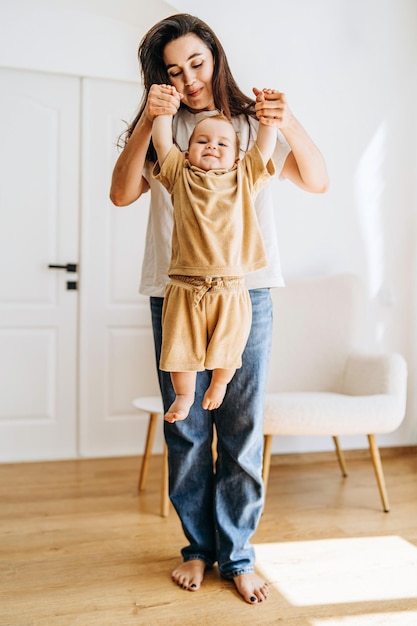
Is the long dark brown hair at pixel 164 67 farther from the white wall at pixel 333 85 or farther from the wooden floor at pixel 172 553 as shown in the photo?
the white wall at pixel 333 85

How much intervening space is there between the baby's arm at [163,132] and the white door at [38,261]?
1850mm

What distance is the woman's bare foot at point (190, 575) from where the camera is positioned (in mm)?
1617

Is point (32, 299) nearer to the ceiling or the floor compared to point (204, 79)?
nearer to the floor

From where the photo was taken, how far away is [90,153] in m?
3.11

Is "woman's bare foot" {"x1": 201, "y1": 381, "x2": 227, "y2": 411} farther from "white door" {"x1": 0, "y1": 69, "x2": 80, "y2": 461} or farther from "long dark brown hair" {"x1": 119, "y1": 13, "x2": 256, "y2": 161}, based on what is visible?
"white door" {"x1": 0, "y1": 69, "x2": 80, "y2": 461}

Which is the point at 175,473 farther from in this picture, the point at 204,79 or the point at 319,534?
the point at 204,79

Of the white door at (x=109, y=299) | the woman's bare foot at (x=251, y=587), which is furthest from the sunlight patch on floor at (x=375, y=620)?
the white door at (x=109, y=299)

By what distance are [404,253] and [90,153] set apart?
1623 mm

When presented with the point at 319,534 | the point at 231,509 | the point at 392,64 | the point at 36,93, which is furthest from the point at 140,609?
the point at 392,64

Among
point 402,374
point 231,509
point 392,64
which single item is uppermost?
point 392,64

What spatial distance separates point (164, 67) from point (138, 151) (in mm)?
216

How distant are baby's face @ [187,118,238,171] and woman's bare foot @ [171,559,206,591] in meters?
1.01

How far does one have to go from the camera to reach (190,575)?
1.64 metres

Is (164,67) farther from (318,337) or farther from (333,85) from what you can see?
(333,85)
